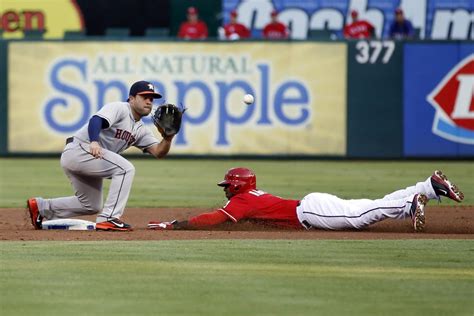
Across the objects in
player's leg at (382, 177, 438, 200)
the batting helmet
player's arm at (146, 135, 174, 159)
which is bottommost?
player's leg at (382, 177, 438, 200)

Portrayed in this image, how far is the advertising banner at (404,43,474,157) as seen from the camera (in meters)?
20.2

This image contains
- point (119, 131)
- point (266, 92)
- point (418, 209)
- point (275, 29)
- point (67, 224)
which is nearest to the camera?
point (418, 209)

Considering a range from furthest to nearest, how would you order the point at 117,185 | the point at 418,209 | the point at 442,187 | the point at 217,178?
the point at 217,178, the point at 117,185, the point at 442,187, the point at 418,209

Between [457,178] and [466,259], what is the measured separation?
8.59 m

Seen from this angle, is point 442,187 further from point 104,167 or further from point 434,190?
point 104,167

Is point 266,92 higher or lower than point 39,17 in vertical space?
lower

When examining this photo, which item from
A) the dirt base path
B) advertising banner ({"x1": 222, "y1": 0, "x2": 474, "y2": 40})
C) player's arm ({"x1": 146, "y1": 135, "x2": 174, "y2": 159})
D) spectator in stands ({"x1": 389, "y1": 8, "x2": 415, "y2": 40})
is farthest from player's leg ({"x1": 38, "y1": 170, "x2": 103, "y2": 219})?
advertising banner ({"x1": 222, "y1": 0, "x2": 474, "y2": 40})

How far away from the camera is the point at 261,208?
10.2m

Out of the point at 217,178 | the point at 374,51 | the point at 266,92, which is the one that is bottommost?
the point at 217,178

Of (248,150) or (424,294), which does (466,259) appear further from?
(248,150)

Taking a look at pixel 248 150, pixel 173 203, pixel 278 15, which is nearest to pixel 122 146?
pixel 173 203

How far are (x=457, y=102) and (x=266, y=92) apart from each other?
3269mm

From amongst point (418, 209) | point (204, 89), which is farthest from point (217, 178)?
point (418, 209)

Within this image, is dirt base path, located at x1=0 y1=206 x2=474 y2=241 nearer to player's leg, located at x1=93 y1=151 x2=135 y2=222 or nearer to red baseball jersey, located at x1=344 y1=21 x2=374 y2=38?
player's leg, located at x1=93 y1=151 x2=135 y2=222
